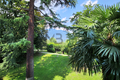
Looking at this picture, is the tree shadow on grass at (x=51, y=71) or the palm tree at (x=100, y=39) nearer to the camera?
the palm tree at (x=100, y=39)

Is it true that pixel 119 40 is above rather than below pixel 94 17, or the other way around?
below

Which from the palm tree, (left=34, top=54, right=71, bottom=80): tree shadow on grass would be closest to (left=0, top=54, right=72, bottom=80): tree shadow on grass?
(left=34, top=54, right=71, bottom=80): tree shadow on grass

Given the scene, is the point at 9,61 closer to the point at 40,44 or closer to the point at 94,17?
the point at 40,44

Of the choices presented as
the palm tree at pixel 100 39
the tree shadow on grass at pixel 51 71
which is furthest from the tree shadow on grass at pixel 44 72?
the palm tree at pixel 100 39

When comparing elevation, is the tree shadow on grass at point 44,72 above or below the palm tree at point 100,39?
below

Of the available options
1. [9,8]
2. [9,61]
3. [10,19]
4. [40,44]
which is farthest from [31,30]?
[40,44]

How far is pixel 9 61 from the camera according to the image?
6527 mm

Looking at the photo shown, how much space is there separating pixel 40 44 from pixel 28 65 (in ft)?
21.2

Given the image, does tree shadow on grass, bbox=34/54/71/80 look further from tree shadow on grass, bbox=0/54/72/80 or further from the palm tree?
the palm tree

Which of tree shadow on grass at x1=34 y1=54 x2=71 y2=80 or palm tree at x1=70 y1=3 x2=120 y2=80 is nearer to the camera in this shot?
palm tree at x1=70 y1=3 x2=120 y2=80

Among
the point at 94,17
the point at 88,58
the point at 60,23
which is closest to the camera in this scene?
the point at 88,58

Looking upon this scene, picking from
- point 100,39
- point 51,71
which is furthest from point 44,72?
point 100,39

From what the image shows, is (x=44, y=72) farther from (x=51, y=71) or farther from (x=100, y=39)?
(x=100, y=39)

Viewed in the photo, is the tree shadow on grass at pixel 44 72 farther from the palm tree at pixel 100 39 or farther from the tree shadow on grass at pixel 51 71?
the palm tree at pixel 100 39
